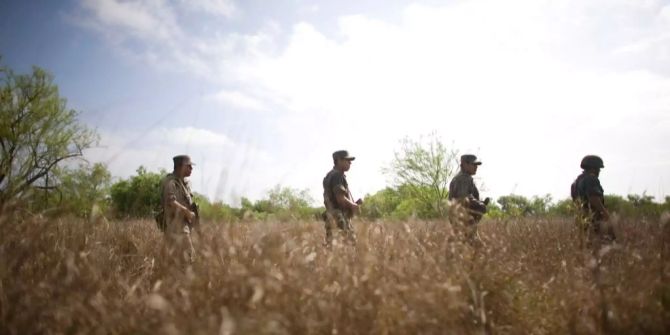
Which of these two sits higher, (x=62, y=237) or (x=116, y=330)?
(x=62, y=237)

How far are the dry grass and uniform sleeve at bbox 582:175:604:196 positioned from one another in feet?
9.11

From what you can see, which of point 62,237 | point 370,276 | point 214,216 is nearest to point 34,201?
point 62,237

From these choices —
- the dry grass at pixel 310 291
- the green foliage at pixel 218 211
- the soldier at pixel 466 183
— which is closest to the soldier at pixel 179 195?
the dry grass at pixel 310 291

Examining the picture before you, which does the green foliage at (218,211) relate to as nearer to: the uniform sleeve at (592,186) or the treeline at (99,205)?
the treeline at (99,205)

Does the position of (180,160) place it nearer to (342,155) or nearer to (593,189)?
(342,155)

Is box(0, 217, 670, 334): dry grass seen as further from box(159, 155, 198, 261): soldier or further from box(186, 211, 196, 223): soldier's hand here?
box(159, 155, 198, 261): soldier

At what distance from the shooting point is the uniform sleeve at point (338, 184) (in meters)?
6.01

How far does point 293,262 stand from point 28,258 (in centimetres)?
192

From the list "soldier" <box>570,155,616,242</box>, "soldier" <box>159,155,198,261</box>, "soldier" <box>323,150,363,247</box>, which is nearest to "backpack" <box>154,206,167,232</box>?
"soldier" <box>159,155,198,261</box>

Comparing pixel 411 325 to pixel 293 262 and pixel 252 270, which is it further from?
pixel 252 270

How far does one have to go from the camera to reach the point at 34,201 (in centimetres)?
299

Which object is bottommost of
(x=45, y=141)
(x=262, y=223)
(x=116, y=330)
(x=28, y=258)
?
(x=116, y=330)

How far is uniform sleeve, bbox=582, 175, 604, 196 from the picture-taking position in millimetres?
5746

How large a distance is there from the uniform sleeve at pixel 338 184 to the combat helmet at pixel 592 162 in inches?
146
